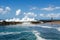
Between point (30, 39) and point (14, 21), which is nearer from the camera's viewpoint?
point (30, 39)

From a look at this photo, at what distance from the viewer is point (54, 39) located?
26.6 m

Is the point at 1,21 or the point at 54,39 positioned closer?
the point at 54,39

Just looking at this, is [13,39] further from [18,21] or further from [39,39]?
[18,21]

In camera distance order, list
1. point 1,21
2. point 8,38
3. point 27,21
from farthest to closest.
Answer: point 27,21 < point 1,21 < point 8,38

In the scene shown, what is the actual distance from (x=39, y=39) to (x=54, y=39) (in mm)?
2323

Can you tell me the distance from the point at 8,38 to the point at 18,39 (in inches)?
78.4

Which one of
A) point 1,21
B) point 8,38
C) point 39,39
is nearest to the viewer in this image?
point 39,39

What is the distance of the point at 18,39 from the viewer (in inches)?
Answer: 1079

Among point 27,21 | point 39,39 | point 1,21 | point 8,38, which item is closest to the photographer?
point 39,39

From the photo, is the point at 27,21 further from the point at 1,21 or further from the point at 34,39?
the point at 34,39

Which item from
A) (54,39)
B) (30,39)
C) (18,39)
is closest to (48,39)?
(54,39)

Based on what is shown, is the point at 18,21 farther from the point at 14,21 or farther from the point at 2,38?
the point at 2,38

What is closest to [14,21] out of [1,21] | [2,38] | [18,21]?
[18,21]

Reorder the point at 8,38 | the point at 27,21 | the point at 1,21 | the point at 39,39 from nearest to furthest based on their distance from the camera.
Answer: the point at 39,39 → the point at 8,38 → the point at 1,21 → the point at 27,21
